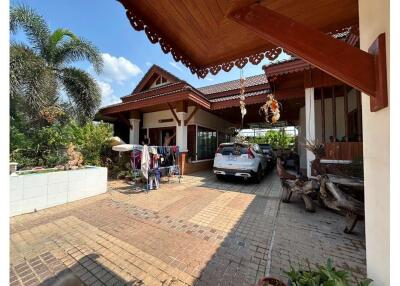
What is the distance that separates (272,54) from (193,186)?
5914mm

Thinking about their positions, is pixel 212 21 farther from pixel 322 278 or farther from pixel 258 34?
pixel 322 278

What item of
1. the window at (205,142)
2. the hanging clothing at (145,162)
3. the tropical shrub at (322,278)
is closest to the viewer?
the tropical shrub at (322,278)

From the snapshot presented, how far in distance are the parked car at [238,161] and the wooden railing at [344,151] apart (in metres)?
2.55

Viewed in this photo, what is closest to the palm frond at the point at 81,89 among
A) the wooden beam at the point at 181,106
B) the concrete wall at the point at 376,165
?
the wooden beam at the point at 181,106

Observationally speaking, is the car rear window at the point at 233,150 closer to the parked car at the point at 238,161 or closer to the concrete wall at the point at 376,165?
the parked car at the point at 238,161

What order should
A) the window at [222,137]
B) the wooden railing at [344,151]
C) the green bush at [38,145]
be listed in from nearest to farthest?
the wooden railing at [344,151] < the green bush at [38,145] < the window at [222,137]

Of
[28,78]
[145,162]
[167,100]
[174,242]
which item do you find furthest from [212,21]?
[28,78]

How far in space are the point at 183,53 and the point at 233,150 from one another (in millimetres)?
5469

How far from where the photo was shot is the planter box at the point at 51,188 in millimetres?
4484

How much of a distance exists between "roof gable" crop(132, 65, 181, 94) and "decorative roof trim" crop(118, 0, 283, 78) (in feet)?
28.3

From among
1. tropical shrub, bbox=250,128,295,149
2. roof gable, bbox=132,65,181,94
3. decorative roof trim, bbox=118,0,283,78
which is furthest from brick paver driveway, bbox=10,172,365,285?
tropical shrub, bbox=250,128,295,149

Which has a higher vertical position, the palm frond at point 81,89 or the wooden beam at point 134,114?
the palm frond at point 81,89

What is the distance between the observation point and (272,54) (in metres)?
2.73
